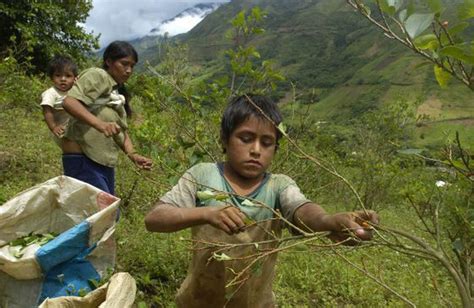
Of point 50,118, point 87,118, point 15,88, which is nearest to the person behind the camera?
point 87,118

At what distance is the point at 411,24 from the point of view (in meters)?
0.84

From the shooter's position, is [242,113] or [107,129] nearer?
[242,113]

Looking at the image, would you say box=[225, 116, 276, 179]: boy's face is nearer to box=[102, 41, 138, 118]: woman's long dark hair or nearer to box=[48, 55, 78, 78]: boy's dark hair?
box=[102, 41, 138, 118]: woman's long dark hair

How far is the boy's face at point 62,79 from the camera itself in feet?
11.7

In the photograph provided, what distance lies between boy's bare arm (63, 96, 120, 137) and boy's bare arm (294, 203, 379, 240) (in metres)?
1.51

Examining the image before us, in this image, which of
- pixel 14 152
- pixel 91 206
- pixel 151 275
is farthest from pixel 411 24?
pixel 14 152

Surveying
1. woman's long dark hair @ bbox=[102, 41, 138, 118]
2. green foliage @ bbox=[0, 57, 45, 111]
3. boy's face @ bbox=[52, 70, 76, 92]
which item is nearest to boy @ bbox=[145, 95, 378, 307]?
woman's long dark hair @ bbox=[102, 41, 138, 118]

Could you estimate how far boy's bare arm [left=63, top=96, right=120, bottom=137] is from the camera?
8.54 ft

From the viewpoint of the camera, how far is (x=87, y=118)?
104 inches

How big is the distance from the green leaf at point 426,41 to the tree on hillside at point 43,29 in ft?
31.7

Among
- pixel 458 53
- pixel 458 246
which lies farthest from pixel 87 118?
pixel 458 53

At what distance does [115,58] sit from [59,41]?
29.7 ft

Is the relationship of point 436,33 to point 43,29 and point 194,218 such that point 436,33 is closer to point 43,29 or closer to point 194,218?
point 194,218

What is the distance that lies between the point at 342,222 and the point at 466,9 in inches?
23.1
